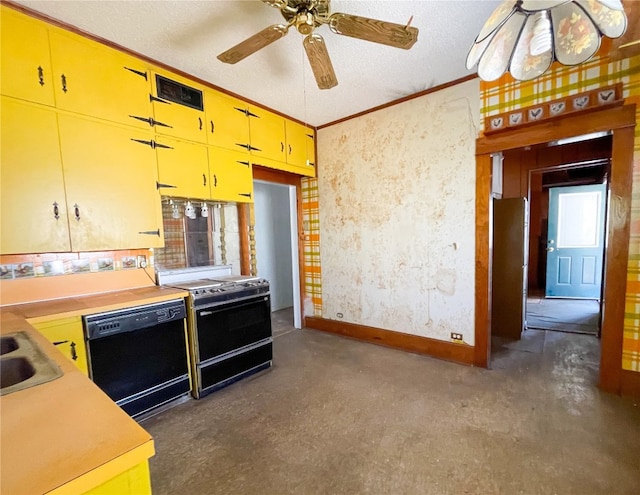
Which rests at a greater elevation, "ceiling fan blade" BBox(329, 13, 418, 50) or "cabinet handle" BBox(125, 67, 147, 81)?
"cabinet handle" BBox(125, 67, 147, 81)

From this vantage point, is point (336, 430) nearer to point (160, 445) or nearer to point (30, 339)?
point (160, 445)

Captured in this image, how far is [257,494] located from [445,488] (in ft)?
3.12

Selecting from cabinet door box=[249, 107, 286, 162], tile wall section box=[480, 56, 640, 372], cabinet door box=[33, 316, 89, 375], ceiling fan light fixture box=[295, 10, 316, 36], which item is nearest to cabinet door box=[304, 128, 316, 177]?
cabinet door box=[249, 107, 286, 162]

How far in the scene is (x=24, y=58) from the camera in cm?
177

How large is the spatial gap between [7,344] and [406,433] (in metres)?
2.18

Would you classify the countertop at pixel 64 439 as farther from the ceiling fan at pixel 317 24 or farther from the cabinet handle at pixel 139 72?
the cabinet handle at pixel 139 72

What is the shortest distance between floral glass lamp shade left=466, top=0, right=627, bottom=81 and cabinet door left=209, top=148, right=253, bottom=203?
217 cm

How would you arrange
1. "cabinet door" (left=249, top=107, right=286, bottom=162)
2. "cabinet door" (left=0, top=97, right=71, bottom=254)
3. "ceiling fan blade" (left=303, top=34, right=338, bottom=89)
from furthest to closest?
"cabinet door" (left=249, top=107, right=286, bottom=162) < "cabinet door" (left=0, top=97, right=71, bottom=254) < "ceiling fan blade" (left=303, top=34, right=338, bottom=89)

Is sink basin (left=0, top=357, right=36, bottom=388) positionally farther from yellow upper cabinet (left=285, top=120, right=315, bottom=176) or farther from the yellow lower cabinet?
yellow upper cabinet (left=285, top=120, right=315, bottom=176)

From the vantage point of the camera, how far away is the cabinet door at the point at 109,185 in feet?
6.52

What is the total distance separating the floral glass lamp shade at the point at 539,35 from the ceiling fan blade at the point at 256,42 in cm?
99

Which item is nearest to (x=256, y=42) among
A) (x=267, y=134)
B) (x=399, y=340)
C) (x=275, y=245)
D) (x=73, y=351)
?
(x=267, y=134)

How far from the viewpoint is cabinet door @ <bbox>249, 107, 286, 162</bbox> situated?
3074mm

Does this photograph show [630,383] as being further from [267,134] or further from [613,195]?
[267,134]
